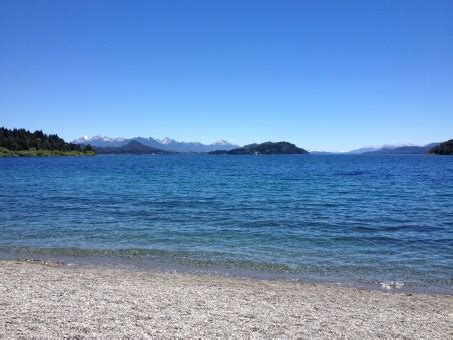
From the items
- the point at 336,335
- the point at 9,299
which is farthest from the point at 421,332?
the point at 9,299

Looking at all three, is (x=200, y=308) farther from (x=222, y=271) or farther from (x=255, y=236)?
(x=255, y=236)

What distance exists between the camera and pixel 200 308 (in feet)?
34.2

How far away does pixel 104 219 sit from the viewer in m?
27.8

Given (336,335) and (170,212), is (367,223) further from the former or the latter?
(336,335)

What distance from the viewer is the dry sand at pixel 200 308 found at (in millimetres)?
8828

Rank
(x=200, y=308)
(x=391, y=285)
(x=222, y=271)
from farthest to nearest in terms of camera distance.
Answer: (x=222, y=271) → (x=391, y=285) → (x=200, y=308)

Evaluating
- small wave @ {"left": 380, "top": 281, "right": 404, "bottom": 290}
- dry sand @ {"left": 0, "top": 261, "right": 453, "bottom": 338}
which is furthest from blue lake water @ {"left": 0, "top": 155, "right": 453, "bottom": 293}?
dry sand @ {"left": 0, "top": 261, "right": 453, "bottom": 338}

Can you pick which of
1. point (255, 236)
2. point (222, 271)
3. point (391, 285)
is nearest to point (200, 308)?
point (222, 271)

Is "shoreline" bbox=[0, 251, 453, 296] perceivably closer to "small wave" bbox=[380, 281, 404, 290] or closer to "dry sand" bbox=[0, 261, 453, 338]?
"small wave" bbox=[380, 281, 404, 290]

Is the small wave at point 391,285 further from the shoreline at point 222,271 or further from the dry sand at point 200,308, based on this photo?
the dry sand at point 200,308

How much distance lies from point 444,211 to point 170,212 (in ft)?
73.5

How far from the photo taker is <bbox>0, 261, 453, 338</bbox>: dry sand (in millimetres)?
8828

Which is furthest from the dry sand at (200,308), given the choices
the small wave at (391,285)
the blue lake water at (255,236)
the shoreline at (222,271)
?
the blue lake water at (255,236)

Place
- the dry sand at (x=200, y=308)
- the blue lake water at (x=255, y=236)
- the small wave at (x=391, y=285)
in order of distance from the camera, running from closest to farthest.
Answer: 1. the dry sand at (x=200, y=308)
2. the small wave at (x=391, y=285)
3. the blue lake water at (x=255, y=236)
